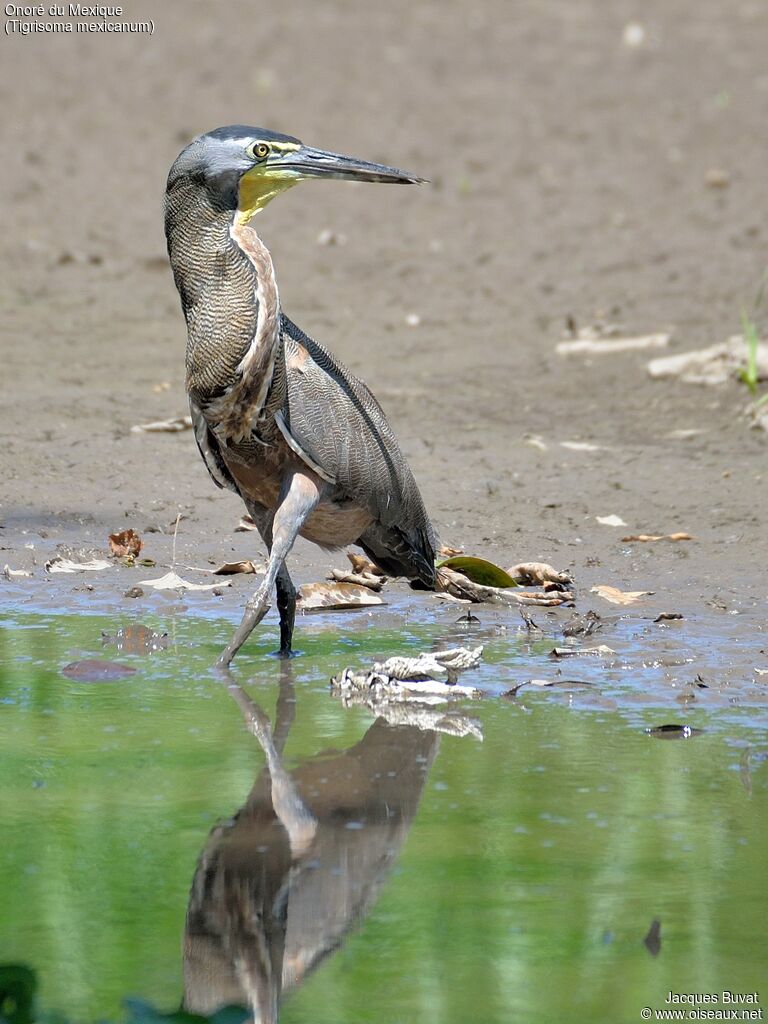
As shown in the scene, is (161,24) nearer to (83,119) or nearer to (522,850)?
(83,119)

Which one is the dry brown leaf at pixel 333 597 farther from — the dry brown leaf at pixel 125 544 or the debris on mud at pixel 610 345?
the debris on mud at pixel 610 345

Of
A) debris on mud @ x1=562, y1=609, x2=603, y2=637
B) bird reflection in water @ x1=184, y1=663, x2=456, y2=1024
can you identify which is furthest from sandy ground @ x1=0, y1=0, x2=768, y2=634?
bird reflection in water @ x1=184, y1=663, x2=456, y2=1024

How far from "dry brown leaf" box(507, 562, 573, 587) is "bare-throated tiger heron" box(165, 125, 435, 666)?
1.26 metres

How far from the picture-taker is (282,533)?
5629 millimetres

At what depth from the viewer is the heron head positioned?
5.43m

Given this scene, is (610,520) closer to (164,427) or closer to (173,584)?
(173,584)

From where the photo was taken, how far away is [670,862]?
158 inches

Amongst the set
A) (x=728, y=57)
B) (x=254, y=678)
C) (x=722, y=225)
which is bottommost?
(x=254, y=678)

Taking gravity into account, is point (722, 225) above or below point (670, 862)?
above

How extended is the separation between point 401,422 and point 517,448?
80 cm

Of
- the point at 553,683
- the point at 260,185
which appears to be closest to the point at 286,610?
the point at 553,683

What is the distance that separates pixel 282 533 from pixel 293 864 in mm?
1783

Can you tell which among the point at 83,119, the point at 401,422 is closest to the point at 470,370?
the point at 401,422

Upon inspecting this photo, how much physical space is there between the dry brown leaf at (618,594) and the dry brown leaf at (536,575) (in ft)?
0.49
